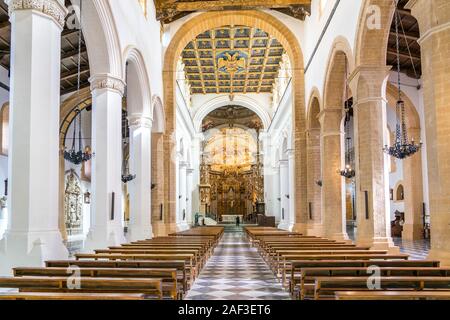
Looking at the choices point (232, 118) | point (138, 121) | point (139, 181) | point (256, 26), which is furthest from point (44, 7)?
point (232, 118)

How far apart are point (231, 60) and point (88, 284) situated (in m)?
23.5

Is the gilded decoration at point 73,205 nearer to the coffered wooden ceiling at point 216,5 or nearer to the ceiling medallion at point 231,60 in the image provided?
the coffered wooden ceiling at point 216,5

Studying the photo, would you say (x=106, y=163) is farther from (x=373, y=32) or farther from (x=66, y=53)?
(x=373, y=32)

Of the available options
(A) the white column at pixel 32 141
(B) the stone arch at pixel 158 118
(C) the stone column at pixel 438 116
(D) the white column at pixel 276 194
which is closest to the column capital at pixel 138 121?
(B) the stone arch at pixel 158 118

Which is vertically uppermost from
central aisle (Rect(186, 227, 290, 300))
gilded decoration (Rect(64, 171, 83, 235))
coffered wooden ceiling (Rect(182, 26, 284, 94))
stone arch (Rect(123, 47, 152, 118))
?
coffered wooden ceiling (Rect(182, 26, 284, 94))

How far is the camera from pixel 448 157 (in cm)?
768

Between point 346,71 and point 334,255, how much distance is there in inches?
370

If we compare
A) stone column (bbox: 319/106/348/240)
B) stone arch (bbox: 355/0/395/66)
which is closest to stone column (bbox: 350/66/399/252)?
stone arch (bbox: 355/0/395/66)

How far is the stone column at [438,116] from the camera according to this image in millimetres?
7699

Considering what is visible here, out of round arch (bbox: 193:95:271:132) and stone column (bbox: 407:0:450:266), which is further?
round arch (bbox: 193:95:271:132)

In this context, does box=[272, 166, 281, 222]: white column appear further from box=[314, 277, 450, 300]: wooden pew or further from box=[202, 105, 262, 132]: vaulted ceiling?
box=[314, 277, 450, 300]: wooden pew

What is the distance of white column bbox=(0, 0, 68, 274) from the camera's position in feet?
25.2

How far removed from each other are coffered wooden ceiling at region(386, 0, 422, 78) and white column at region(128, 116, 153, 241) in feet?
29.3

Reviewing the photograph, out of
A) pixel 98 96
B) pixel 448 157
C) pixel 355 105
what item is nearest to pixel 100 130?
pixel 98 96
